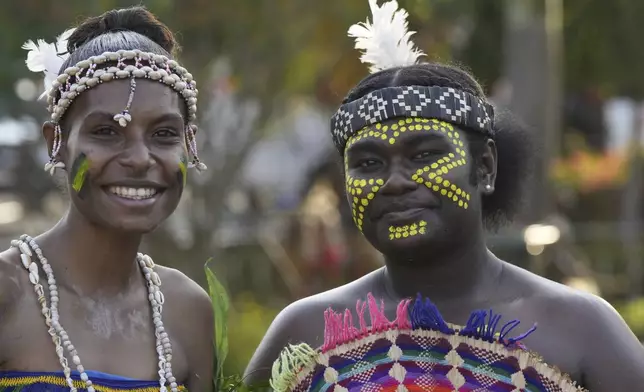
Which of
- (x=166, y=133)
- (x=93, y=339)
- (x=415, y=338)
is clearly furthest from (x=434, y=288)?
(x=93, y=339)

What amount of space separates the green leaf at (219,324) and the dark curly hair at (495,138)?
32.0 inches

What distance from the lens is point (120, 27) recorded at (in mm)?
3844

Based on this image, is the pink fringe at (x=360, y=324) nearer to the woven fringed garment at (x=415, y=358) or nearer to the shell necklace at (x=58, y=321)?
the woven fringed garment at (x=415, y=358)

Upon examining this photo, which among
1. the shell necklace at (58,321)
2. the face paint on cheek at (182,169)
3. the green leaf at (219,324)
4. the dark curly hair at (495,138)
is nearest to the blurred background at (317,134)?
the dark curly hair at (495,138)

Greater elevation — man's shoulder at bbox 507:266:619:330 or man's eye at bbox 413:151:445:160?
man's eye at bbox 413:151:445:160

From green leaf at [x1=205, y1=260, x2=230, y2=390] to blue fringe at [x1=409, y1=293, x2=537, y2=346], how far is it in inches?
27.5

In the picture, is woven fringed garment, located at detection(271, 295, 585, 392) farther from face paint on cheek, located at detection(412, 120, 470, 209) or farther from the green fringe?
face paint on cheek, located at detection(412, 120, 470, 209)

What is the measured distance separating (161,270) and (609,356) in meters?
1.49

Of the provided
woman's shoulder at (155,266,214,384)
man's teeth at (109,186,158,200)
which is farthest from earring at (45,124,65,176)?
woman's shoulder at (155,266,214,384)

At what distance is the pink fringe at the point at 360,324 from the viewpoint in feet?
12.6

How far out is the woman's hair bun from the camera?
383cm

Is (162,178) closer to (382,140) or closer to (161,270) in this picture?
(161,270)

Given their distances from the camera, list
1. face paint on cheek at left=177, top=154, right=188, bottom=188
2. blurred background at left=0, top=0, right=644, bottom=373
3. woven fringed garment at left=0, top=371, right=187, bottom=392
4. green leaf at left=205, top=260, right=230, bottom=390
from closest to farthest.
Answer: woven fringed garment at left=0, top=371, right=187, bottom=392 < face paint on cheek at left=177, top=154, right=188, bottom=188 < green leaf at left=205, top=260, right=230, bottom=390 < blurred background at left=0, top=0, right=644, bottom=373

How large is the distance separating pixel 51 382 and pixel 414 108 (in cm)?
142
